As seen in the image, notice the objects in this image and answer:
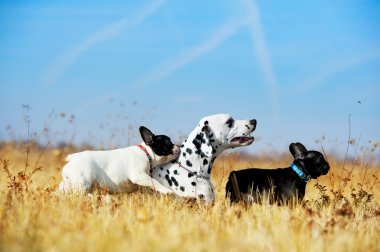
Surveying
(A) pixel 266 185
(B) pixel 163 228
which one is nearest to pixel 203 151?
(A) pixel 266 185

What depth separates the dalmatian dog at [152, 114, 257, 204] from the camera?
830cm

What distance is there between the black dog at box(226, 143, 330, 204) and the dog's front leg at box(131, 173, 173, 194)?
1265 millimetres

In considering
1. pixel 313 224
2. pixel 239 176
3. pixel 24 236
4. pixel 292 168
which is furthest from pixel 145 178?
pixel 24 236

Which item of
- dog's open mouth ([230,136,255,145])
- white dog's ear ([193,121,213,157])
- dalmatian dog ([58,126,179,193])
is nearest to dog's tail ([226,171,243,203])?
dog's open mouth ([230,136,255,145])

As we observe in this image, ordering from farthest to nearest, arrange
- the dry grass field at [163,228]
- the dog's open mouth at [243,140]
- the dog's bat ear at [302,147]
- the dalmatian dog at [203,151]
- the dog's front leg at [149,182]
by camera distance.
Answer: the dog's bat ear at [302,147], the dog's open mouth at [243,140], the dalmatian dog at [203,151], the dog's front leg at [149,182], the dry grass field at [163,228]

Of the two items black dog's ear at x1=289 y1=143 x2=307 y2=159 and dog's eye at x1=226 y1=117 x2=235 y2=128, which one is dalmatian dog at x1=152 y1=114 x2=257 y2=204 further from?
black dog's ear at x1=289 y1=143 x2=307 y2=159

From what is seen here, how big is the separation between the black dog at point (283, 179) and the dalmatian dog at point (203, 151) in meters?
0.58

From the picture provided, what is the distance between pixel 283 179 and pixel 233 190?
0.86 meters

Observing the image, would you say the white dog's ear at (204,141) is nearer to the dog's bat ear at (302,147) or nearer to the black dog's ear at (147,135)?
the black dog's ear at (147,135)

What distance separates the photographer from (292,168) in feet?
28.5

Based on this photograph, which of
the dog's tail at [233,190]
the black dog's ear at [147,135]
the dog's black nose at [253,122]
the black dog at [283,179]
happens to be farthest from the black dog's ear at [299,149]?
the black dog's ear at [147,135]

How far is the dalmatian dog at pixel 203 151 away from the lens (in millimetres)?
8297

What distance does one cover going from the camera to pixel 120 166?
8398mm

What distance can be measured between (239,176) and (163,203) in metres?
1.66
